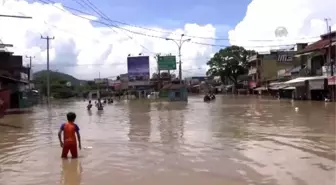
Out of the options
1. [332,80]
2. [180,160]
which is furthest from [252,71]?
[180,160]

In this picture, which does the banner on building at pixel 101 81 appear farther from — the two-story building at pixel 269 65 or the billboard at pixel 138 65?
the billboard at pixel 138 65

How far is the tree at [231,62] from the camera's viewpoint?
110m

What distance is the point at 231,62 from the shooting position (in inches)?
4341

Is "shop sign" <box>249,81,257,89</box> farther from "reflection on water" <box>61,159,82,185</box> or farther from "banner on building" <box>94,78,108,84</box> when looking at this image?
"reflection on water" <box>61,159,82,185</box>

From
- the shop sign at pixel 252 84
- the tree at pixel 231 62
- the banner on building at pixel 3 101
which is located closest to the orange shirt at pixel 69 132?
the banner on building at pixel 3 101

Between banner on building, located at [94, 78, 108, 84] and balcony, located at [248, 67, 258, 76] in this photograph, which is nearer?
balcony, located at [248, 67, 258, 76]

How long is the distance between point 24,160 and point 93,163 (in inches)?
91.4

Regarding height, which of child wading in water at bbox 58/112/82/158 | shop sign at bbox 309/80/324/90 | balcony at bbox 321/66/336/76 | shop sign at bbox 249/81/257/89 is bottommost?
child wading in water at bbox 58/112/82/158

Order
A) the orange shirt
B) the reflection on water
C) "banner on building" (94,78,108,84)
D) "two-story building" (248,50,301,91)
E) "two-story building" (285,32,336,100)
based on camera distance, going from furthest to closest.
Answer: "banner on building" (94,78,108,84), "two-story building" (248,50,301,91), "two-story building" (285,32,336,100), the orange shirt, the reflection on water

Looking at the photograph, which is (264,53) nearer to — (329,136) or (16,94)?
(16,94)

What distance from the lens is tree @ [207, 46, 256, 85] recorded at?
11044 cm

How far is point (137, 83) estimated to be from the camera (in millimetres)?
103938

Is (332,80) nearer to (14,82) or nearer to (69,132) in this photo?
(14,82)

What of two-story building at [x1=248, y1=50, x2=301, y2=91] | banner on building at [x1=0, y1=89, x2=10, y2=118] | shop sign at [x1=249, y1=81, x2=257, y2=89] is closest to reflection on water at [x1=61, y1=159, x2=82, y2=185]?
banner on building at [x1=0, y1=89, x2=10, y2=118]
